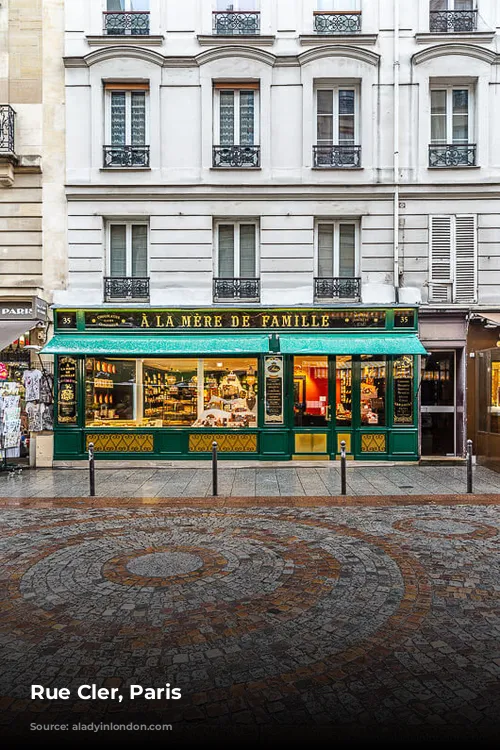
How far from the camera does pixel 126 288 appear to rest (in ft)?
43.1

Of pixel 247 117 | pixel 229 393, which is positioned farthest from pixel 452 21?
pixel 229 393

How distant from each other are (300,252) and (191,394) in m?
4.77

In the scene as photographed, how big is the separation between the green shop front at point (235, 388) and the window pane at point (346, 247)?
1349 millimetres

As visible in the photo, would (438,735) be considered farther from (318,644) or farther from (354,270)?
(354,270)

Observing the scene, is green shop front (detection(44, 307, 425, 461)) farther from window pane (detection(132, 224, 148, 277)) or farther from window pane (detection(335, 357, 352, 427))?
window pane (detection(132, 224, 148, 277))

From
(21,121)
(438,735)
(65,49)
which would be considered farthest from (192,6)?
(438,735)

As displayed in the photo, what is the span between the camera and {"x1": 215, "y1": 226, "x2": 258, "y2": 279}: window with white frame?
1329 centimetres

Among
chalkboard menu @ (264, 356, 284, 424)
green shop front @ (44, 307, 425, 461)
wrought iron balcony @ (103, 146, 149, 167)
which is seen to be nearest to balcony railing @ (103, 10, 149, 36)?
wrought iron balcony @ (103, 146, 149, 167)

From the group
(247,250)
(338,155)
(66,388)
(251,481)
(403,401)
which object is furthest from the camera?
(247,250)

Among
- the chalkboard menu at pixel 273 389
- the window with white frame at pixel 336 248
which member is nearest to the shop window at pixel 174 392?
the chalkboard menu at pixel 273 389

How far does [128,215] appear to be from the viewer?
13047 mm

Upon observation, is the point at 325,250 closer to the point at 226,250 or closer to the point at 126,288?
the point at 226,250

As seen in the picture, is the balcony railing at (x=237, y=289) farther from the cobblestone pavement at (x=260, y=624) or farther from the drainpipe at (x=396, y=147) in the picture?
the cobblestone pavement at (x=260, y=624)

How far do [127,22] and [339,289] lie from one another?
29.5 ft
